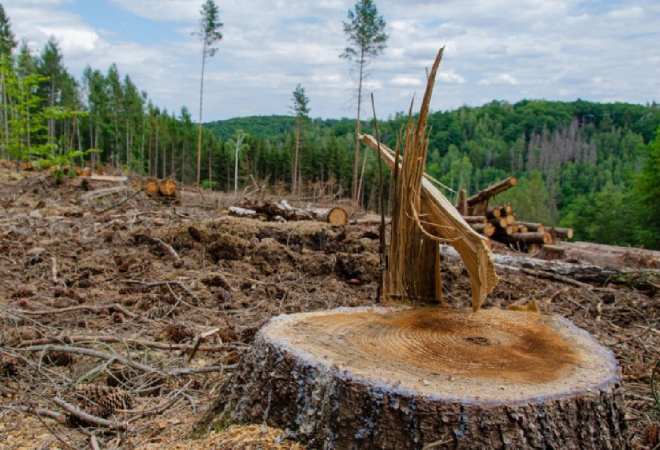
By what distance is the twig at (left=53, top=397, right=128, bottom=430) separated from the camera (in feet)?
7.82

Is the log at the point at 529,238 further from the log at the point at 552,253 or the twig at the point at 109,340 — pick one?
the twig at the point at 109,340

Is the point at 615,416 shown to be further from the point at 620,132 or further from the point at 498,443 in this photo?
the point at 620,132

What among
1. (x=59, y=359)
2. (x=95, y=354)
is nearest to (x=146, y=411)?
(x=95, y=354)

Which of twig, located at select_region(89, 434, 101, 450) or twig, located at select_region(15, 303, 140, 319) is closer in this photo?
twig, located at select_region(89, 434, 101, 450)

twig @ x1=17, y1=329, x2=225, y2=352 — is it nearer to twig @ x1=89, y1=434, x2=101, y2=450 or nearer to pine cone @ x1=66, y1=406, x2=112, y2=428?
pine cone @ x1=66, y1=406, x2=112, y2=428

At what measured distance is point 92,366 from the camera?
3.19 metres

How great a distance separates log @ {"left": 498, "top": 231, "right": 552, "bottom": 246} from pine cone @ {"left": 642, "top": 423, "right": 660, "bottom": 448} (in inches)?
361

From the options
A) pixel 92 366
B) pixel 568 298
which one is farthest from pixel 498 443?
pixel 568 298

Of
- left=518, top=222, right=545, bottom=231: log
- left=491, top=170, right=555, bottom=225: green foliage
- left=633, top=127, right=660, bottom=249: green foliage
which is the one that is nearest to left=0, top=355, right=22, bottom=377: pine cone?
left=518, top=222, right=545, bottom=231: log

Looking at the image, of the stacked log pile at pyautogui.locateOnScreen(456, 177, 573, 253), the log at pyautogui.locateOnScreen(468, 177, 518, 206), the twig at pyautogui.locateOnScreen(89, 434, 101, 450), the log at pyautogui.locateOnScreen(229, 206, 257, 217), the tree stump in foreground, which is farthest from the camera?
the stacked log pile at pyautogui.locateOnScreen(456, 177, 573, 253)

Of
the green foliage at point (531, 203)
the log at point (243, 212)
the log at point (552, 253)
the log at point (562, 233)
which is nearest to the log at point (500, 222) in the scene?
the log at point (552, 253)

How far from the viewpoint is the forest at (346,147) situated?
58.8 feet

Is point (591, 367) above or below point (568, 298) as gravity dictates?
above

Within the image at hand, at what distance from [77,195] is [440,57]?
1017cm
